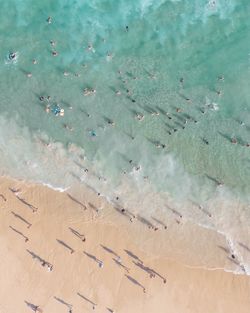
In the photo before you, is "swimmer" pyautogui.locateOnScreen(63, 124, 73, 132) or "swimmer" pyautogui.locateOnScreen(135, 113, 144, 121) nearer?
"swimmer" pyautogui.locateOnScreen(63, 124, 73, 132)

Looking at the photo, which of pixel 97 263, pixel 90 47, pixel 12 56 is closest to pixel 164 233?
pixel 97 263

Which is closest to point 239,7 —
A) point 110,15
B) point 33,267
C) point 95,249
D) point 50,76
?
point 110,15

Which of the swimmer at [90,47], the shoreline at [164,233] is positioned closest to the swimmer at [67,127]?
the shoreline at [164,233]

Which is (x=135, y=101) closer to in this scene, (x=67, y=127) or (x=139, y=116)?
(x=139, y=116)

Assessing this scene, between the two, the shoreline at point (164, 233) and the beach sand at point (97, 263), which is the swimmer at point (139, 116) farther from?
the beach sand at point (97, 263)

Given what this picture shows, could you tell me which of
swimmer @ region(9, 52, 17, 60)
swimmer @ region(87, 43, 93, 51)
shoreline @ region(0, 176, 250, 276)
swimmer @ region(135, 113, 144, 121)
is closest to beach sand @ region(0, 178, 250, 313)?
shoreline @ region(0, 176, 250, 276)

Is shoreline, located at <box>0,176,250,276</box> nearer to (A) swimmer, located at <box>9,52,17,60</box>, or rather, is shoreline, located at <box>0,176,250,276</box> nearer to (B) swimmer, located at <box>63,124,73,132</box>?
(B) swimmer, located at <box>63,124,73,132</box>
